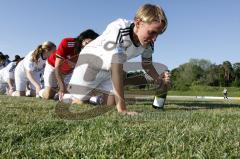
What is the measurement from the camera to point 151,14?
5281mm

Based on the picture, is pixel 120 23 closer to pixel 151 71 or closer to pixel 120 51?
pixel 120 51

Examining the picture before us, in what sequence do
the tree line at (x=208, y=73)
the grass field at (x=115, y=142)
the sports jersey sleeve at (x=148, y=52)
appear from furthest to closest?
the tree line at (x=208, y=73) < the sports jersey sleeve at (x=148, y=52) < the grass field at (x=115, y=142)

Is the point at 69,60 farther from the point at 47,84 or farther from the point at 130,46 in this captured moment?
the point at 130,46

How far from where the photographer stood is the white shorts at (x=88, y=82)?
8031 millimetres

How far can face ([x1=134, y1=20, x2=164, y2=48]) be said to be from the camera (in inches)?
209

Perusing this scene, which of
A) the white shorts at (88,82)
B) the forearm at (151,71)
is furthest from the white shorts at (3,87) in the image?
the forearm at (151,71)

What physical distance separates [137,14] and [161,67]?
3014 millimetres

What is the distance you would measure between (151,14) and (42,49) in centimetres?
711

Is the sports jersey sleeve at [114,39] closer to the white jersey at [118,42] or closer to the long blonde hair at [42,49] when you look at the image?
the white jersey at [118,42]

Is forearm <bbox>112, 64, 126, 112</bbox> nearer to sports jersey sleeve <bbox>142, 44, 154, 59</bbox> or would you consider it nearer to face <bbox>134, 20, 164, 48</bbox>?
face <bbox>134, 20, 164, 48</bbox>

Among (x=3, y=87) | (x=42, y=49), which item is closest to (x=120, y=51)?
(x=42, y=49)

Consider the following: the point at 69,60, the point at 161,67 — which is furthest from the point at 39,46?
the point at 161,67

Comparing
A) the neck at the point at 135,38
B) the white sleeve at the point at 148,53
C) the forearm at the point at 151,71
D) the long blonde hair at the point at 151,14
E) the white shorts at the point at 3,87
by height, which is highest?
the long blonde hair at the point at 151,14

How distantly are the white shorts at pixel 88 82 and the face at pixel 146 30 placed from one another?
2.21m
